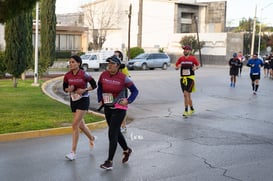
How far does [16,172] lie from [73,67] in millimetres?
2016

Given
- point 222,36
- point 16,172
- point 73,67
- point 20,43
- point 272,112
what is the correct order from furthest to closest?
point 222,36
point 20,43
point 272,112
point 73,67
point 16,172

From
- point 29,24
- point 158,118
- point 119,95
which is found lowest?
point 158,118

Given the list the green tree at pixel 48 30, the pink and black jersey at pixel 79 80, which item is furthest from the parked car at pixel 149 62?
the pink and black jersey at pixel 79 80

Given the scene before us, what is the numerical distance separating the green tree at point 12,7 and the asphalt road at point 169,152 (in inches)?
113

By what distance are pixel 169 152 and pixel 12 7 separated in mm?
4711

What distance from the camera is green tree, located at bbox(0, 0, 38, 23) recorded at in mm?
9672

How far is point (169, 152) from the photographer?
8352 mm

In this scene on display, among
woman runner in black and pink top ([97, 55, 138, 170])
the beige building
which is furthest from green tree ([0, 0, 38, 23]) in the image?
the beige building

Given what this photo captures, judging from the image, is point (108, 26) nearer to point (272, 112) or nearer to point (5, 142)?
point (272, 112)

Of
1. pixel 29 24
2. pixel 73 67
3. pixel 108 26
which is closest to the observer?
pixel 73 67

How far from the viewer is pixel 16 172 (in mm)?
6734

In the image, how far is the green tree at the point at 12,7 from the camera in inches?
381

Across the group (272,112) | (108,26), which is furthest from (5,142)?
(108,26)

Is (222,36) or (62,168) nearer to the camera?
(62,168)
